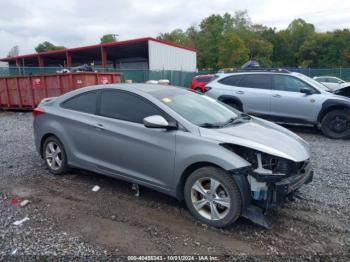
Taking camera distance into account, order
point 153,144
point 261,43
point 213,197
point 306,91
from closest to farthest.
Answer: point 213,197
point 153,144
point 306,91
point 261,43

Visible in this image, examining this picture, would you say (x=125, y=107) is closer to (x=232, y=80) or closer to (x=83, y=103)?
(x=83, y=103)

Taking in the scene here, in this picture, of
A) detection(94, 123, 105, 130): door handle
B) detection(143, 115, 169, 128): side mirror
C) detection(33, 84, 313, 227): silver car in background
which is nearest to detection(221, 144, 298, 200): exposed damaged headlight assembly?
detection(33, 84, 313, 227): silver car in background

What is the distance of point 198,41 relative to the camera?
70375 millimetres

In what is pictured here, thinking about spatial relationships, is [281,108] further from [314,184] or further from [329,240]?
[329,240]

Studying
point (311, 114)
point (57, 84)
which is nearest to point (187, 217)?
point (311, 114)

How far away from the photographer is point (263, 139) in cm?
362

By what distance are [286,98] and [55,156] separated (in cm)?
600

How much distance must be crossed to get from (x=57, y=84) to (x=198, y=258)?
12.3 m

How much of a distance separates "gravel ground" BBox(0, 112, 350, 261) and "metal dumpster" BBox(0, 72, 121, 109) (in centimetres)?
864

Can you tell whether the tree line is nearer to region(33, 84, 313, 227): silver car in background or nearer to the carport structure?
the carport structure

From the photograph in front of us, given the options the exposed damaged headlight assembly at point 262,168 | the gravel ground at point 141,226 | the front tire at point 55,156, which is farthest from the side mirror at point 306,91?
the front tire at point 55,156

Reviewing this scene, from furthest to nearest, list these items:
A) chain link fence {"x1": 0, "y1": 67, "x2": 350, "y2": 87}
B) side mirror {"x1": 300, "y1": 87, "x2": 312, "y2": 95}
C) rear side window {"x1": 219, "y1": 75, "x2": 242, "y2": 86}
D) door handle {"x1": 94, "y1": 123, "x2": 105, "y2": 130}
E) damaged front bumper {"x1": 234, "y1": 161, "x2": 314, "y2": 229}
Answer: chain link fence {"x1": 0, "y1": 67, "x2": 350, "y2": 87} < rear side window {"x1": 219, "y1": 75, "x2": 242, "y2": 86} < side mirror {"x1": 300, "y1": 87, "x2": 312, "y2": 95} < door handle {"x1": 94, "y1": 123, "x2": 105, "y2": 130} < damaged front bumper {"x1": 234, "y1": 161, "x2": 314, "y2": 229}

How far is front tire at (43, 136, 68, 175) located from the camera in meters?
5.05

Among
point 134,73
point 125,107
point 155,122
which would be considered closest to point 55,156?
point 125,107
